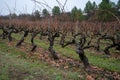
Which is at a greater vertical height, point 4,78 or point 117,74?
point 4,78

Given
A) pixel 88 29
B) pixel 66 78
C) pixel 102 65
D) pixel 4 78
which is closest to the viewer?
pixel 4 78

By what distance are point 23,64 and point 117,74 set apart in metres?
5.39

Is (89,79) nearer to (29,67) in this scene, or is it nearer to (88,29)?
(29,67)

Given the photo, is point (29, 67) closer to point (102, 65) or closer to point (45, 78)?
point (45, 78)

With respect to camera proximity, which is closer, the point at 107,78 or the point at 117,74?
the point at 107,78

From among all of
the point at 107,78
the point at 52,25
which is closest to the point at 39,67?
the point at 107,78

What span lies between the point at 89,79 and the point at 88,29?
2703 cm

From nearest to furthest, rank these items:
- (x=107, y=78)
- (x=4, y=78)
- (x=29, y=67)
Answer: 1. (x=4, y=78)
2. (x=107, y=78)
3. (x=29, y=67)

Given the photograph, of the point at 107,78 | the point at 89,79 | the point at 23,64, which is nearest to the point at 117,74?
the point at 107,78

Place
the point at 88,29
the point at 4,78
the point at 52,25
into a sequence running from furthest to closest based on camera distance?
the point at 88,29 < the point at 52,25 < the point at 4,78

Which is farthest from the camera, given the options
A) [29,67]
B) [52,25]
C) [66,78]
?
[52,25]

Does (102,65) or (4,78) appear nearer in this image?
(4,78)

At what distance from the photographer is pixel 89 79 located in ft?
33.9

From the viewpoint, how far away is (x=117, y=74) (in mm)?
12148
